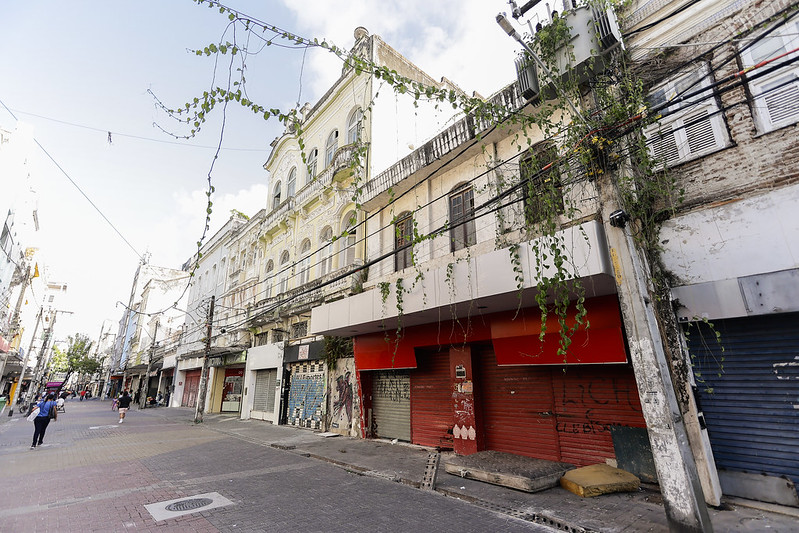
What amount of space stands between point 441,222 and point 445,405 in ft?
17.8

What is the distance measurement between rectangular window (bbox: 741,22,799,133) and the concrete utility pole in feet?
10.5

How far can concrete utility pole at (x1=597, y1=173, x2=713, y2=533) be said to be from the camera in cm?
425

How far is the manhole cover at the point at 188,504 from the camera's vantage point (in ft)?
18.8

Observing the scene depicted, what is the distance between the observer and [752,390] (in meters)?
5.60

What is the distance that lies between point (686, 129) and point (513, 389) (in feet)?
21.7

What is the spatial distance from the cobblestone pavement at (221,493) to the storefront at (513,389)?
5.38 ft

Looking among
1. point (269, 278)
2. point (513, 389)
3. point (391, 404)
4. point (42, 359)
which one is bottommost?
point (391, 404)

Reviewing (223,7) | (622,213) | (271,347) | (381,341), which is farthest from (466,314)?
(271,347)

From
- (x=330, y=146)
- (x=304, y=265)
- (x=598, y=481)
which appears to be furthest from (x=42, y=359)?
(x=598, y=481)

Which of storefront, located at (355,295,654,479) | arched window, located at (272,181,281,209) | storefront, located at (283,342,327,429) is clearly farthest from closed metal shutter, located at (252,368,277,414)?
arched window, located at (272,181,281,209)

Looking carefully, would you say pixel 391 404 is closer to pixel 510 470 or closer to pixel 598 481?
pixel 510 470

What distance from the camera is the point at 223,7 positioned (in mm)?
4094

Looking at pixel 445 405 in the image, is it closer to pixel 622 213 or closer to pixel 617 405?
pixel 617 405

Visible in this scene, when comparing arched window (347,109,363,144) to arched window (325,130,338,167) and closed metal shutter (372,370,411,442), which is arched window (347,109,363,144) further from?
closed metal shutter (372,370,411,442)
